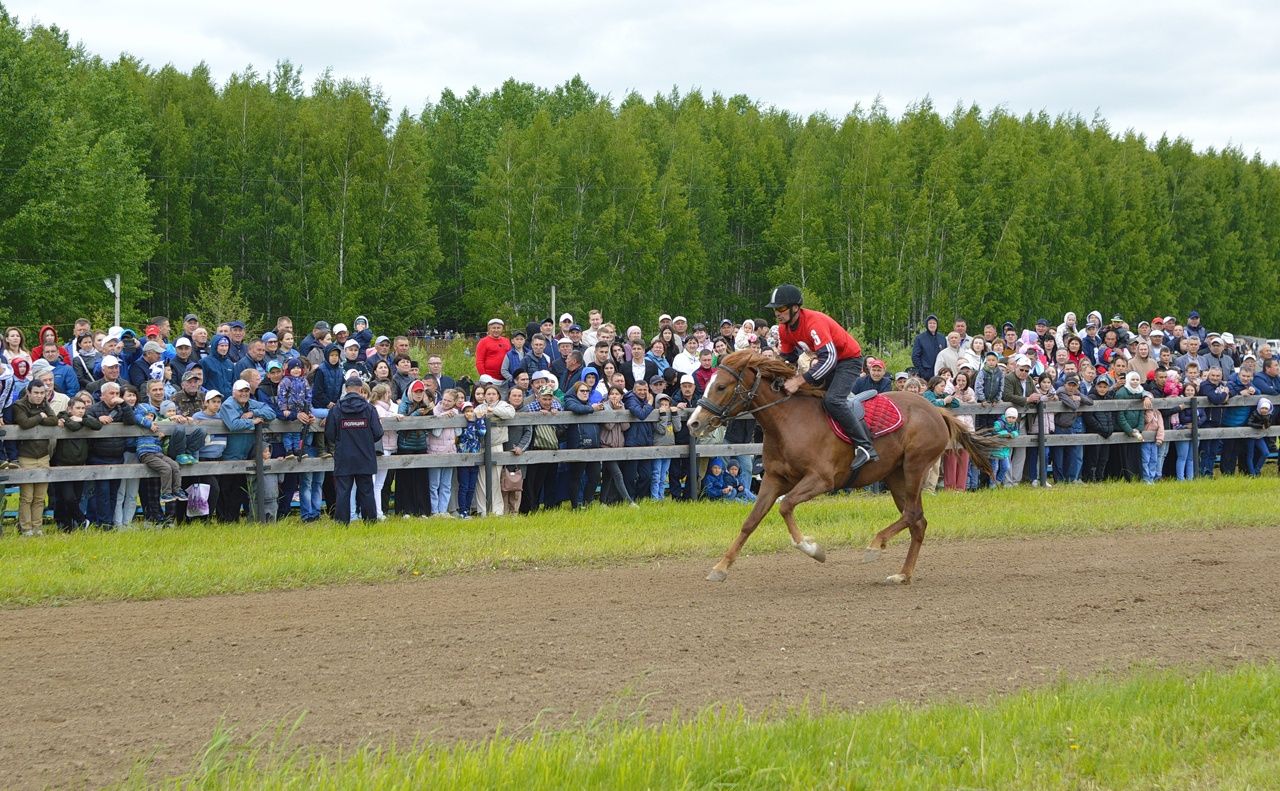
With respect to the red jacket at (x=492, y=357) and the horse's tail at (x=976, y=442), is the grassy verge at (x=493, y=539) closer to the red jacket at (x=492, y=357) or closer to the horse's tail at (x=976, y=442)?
the horse's tail at (x=976, y=442)

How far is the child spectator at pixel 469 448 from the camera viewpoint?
15.6m

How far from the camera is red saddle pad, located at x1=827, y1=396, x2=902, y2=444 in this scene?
469 inches

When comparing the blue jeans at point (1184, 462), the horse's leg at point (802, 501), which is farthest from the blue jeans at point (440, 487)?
the blue jeans at point (1184, 462)

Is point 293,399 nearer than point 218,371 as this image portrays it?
Yes

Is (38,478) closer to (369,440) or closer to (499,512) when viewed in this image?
(369,440)

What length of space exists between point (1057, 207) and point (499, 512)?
61675mm

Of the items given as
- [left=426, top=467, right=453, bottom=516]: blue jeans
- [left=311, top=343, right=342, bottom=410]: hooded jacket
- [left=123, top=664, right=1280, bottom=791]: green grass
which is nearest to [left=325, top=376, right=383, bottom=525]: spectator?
[left=426, top=467, right=453, bottom=516]: blue jeans

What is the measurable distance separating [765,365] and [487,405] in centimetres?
521

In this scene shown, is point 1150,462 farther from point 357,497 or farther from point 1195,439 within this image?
point 357,497

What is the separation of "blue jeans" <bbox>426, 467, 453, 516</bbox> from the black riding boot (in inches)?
227

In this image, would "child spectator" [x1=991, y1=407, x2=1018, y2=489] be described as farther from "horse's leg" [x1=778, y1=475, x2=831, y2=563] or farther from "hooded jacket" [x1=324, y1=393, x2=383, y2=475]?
"hooded jacket" [x1=324, y1=393, x2=383, y2=475]

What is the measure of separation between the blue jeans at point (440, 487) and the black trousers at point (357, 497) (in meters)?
0.92

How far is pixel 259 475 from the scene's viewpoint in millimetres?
14469

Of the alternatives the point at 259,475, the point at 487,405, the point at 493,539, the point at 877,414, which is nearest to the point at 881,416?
the point at 877,414
